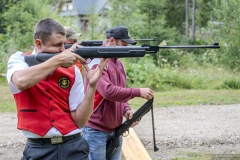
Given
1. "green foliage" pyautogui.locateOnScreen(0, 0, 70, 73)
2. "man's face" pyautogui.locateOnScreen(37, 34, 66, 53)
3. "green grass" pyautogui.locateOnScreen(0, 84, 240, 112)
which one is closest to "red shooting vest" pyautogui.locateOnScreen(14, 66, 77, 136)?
"man's face" pyautogui.locateOnScreen(37, 34, 66, 53)

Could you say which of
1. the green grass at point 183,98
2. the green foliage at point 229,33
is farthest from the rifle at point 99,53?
the green foliage at point 229,33

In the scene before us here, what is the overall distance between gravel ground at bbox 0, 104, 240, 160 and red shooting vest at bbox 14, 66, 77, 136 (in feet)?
12.9

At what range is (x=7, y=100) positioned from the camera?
474 inches

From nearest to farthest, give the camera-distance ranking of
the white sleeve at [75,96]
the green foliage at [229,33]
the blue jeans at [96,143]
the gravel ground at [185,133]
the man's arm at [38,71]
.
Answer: the man's arm at [38,71] < the white sleeve at [75,96] < the blue jeans at [96,143] < the gravel ground at [185,133] < the green foliage at [229,33]

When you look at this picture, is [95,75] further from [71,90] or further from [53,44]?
[53,44]

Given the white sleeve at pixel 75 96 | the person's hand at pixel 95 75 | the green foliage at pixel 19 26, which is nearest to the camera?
the person's hand at pixel 95 75

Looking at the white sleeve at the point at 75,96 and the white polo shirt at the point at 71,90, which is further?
the white sleeve at the point at 75,96

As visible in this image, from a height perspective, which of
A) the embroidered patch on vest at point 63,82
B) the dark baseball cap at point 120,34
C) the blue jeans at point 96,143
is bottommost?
the blue jeans at point 96,143

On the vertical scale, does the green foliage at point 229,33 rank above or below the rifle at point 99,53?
below

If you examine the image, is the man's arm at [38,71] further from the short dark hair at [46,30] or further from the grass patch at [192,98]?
the grass patch at [192,98]

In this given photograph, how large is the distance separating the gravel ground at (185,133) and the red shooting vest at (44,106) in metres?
3.94

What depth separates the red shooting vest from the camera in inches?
117

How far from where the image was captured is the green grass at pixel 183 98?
11336 mm

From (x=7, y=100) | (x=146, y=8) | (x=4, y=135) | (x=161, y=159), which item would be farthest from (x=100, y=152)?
(x=146, y=8)
